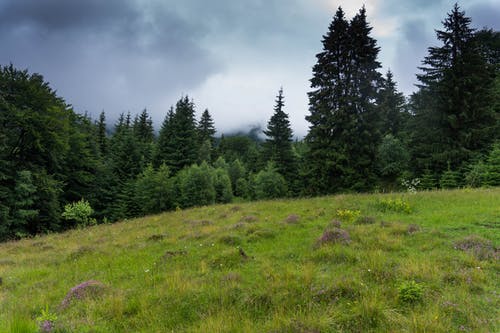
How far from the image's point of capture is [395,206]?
400 inches

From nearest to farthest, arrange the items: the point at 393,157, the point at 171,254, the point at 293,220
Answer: the point at 171,254
the point at 293,220
the point at 393,157

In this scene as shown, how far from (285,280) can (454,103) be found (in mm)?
24726

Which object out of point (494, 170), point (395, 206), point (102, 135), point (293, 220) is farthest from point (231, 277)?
point (102, 135)

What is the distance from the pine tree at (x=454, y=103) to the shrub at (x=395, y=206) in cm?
1415

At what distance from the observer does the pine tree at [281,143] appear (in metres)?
34.2

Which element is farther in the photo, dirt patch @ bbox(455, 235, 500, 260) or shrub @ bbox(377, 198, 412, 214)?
shrub @ bbox(377, 198, 412, 214)

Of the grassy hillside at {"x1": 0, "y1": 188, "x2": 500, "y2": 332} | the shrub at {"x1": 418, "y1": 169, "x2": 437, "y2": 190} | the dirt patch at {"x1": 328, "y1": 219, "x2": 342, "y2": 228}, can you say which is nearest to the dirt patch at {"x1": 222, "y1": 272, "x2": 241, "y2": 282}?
the grassy hillside at {"x1": 0, "y1": 188, "x2": 500, "y2": 332}

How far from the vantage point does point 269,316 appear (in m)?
3.97

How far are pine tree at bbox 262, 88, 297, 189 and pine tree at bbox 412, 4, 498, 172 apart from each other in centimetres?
1477

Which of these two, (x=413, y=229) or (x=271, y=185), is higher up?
(x=413, y=229)

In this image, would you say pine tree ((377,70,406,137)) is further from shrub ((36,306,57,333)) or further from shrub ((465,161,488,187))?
shrub ((36,306,57,333))

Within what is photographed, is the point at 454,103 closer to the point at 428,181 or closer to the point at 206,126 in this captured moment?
the point at 428,181

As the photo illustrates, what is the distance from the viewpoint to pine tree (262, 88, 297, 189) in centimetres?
3420

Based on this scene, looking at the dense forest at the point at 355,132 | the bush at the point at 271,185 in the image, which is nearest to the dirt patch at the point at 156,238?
the dense forest at the point at 355,132
